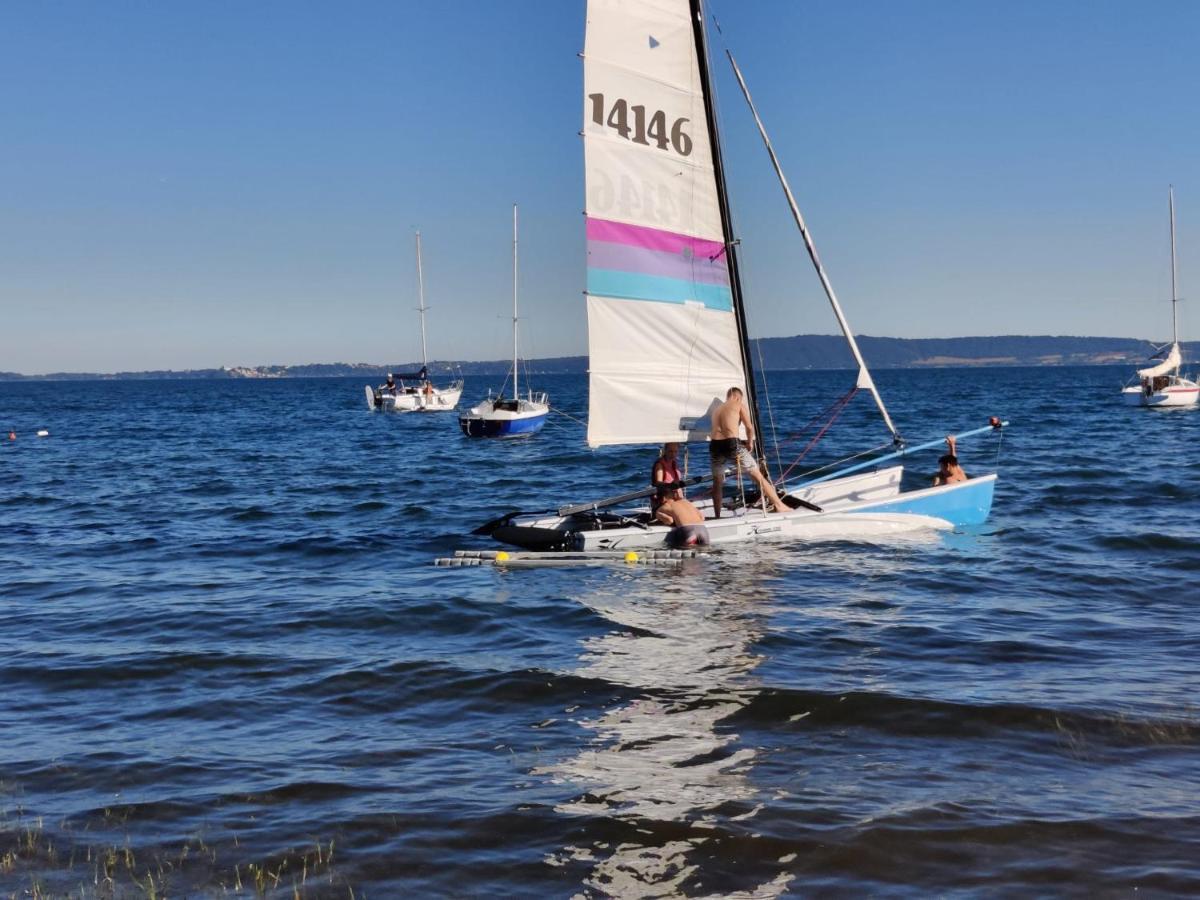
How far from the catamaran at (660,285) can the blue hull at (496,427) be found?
111 feet

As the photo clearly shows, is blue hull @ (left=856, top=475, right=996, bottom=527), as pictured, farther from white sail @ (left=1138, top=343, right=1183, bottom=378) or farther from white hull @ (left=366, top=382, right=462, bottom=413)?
white hull @ (left=366, top=382, right=462, bottom=413)

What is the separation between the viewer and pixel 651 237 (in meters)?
16.2

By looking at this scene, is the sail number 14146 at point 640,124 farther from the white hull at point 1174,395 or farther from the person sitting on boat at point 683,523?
the white hull at point 1174,395

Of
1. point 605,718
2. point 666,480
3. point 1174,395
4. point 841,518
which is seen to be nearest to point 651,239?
point 666,480

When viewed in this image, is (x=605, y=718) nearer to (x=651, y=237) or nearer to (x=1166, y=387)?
(x=651, y=237)

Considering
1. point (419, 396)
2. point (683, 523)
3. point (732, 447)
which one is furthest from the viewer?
point (419, 396)

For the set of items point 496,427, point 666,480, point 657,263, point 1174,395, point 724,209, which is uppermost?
point 724,209

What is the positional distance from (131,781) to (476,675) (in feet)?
11.0

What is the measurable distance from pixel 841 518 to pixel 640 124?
6597 millimetres

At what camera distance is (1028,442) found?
39.6 metres

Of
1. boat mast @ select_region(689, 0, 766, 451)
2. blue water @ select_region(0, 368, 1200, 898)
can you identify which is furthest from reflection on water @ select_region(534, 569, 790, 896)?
boat mast @ select_region(689, 0, 766, 451)

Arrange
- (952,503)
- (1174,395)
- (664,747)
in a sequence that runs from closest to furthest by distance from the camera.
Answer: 1. (664,747)
2. (952,503)
3. (1174,395)

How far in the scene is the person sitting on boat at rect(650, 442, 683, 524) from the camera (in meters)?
16.3

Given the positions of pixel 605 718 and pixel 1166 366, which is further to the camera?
pixel 1166 366
